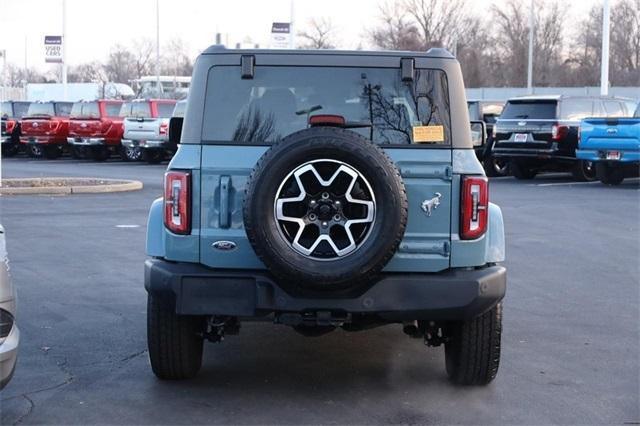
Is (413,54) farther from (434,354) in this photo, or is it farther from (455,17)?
(455,17)

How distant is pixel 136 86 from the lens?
63.9 m

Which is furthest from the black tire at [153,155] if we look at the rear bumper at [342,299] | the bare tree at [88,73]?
the bare tree at [88,73]

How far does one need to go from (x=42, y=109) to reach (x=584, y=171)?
18.7 metres

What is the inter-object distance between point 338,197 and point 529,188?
1551cm

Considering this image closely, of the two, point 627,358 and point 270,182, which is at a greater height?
point 270,182

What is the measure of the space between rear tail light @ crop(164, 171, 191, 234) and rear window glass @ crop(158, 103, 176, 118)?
24080 mm

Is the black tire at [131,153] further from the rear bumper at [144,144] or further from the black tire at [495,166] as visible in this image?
the black tire at [495,166]

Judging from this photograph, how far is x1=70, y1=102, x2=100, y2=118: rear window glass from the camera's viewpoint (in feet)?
98.5

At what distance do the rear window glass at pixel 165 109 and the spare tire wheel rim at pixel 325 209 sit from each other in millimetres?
24585

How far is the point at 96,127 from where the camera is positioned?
2959cm

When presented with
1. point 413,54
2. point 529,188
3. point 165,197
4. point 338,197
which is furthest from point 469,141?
point 529,188

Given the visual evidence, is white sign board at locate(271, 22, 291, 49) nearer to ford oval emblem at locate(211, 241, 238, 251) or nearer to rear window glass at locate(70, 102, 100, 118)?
rear window glass at locate(70, 102, 100, 118)

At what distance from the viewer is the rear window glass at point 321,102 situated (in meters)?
5.67

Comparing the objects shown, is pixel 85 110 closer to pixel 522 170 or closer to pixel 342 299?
pixel 522 170
